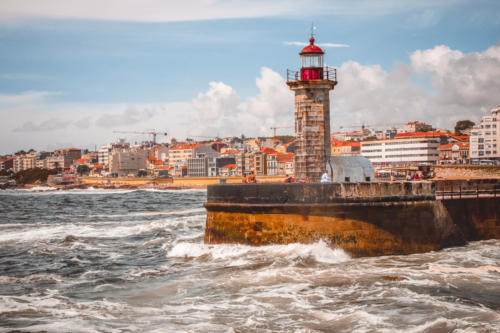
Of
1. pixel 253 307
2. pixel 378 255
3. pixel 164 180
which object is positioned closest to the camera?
pixel 253 307

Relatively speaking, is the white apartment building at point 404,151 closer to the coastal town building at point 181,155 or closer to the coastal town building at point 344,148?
the coastal town building at point 344,148

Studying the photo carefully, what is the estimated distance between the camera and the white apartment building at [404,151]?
12075cm

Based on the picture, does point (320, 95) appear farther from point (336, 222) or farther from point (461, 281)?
point (461, 281)

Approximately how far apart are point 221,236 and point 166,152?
177451 mm

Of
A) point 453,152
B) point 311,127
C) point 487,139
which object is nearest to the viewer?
point 311,127

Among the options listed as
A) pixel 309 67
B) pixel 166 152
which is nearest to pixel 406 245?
pixel 309 67

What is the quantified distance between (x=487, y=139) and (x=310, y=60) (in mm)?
87150

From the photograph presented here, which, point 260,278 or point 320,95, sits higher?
point 320,95

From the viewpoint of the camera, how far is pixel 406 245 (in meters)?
13.9

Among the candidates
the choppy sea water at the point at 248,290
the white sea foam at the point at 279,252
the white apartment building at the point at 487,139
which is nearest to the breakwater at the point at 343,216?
the white sea foam at the point at 279,252

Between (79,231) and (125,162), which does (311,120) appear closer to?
(79,231)

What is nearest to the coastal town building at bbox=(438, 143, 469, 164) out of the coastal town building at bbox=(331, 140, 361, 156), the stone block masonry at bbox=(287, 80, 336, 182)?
the coastal town building at bbox=(331, 140, 361, 156)

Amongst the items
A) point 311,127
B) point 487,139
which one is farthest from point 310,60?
point 487,139

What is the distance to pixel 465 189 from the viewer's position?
61.0ft
